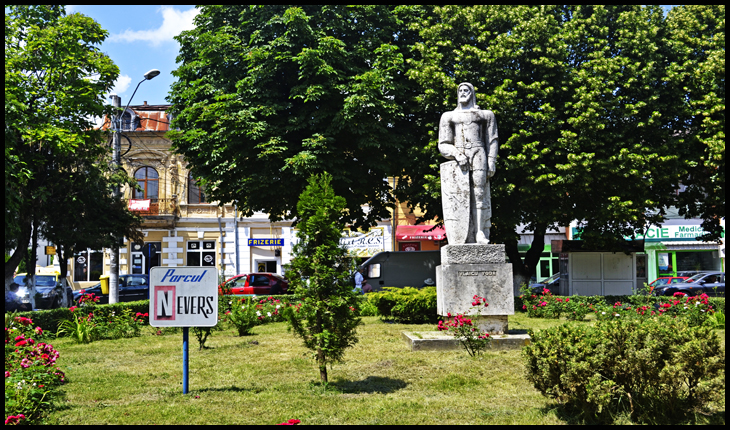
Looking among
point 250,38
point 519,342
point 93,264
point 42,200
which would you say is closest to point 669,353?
point 519,342

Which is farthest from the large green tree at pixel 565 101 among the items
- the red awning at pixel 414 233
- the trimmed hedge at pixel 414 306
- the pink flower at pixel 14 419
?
the red awning at pixel 414 233

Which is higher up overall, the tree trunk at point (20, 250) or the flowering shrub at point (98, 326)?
the tree trunk at point (20, 250)

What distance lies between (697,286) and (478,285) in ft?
64.1

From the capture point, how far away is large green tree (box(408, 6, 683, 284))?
1709cm

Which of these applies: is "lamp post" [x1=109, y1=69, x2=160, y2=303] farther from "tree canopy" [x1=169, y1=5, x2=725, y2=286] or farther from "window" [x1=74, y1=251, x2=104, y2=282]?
"window" [x1=74, y1=251, x2=104, y2=282]

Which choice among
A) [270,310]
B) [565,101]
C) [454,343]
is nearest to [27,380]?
[454,343]

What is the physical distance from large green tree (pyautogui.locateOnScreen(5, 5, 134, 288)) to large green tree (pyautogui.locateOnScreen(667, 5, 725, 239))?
1728 centimetres

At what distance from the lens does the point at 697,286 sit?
25297 mm

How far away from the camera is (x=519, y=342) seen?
9.71 metres

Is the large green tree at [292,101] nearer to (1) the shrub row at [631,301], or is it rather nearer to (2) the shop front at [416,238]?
(1) the shrub row at [631,301]

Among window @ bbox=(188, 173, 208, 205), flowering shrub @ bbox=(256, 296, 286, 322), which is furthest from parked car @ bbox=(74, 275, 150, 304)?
flowering shrub @ bbox=(256, 296, 286, 322)

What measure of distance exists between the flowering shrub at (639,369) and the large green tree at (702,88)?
13.8 m

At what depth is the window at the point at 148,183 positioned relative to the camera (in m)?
36.2

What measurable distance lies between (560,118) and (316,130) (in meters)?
7.34
